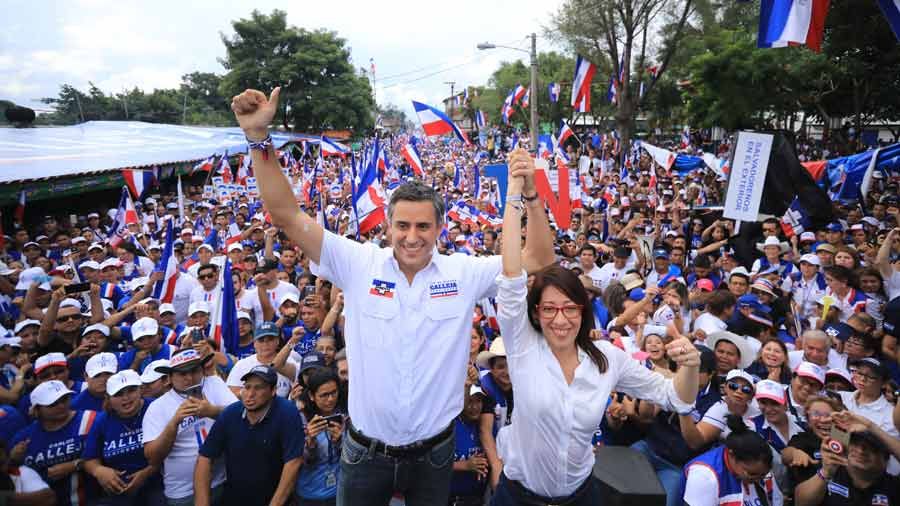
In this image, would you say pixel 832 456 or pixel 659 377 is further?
pixel 832 456

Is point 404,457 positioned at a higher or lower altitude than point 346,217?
higher

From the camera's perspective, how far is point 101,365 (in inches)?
160

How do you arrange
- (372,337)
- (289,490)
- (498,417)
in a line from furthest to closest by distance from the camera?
1. (498,417)
2. (289,490)
3. (372,337)

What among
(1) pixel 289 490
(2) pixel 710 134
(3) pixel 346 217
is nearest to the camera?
(1) pixel 289 490

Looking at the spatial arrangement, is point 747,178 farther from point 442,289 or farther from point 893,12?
point 442,289

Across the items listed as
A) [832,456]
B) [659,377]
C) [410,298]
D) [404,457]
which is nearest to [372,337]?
[410,298]

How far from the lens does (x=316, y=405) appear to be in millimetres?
3711

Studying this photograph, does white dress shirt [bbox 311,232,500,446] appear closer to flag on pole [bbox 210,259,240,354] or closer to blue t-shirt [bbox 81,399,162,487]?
blue t-shirt [bbox 81,399,162,487]

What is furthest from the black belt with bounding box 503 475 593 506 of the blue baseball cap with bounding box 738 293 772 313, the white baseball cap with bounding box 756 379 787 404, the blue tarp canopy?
the blue tarp canopy

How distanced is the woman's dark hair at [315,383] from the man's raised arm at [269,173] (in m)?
1.82

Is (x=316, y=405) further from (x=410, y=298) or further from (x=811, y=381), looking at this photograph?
(x=811, y=381)

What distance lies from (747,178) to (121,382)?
7.86 metres

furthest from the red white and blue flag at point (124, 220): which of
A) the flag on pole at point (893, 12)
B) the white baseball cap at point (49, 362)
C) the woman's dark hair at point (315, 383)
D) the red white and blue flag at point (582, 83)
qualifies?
the red white and blue flag at point (582, 83)

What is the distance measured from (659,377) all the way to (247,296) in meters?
5.48
